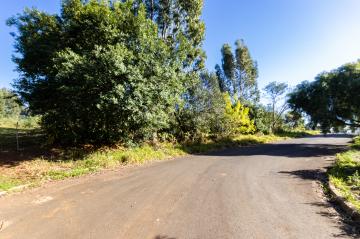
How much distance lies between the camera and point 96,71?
488 inches

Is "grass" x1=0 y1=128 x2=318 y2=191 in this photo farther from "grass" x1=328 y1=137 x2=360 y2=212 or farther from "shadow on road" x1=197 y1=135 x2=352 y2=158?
"grass" x1=328 y1=137 x2=360 y2=212

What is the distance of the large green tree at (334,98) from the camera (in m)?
20.3

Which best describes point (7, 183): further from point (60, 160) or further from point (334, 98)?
point (334, 98)

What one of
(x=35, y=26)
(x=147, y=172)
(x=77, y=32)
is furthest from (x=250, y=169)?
(x=35, y=26)

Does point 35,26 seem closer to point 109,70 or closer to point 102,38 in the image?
point 102,38

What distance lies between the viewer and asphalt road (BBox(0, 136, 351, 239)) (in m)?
4.84

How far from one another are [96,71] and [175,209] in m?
8.50

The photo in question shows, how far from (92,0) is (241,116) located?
19.9 metres

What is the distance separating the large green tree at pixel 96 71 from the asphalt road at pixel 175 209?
169 inches

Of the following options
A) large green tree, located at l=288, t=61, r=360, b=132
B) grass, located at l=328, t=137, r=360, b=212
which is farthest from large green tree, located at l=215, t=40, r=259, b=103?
grass, located at l=328, t=137, r=360, b=212

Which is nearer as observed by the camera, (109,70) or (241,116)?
(109,70)

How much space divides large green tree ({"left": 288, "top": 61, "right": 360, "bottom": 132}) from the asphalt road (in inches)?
548

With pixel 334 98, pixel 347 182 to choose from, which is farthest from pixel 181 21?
pixel 347 182

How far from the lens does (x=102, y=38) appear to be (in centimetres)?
1396
